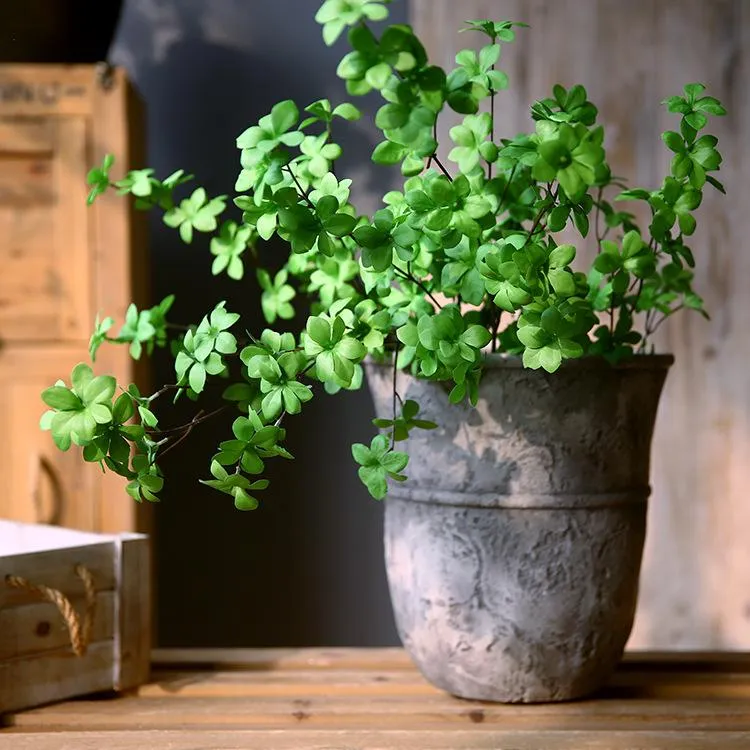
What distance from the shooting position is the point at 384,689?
1058 millimetres

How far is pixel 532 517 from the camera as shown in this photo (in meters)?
0.92

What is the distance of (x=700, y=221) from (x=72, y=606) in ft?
4.59

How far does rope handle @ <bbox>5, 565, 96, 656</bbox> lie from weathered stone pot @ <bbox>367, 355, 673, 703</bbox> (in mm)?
371

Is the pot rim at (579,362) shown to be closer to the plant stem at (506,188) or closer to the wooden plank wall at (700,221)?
the plant stem at (506,188)

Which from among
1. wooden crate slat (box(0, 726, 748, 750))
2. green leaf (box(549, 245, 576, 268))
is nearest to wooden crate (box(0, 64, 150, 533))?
wooden crate slat (box(0, 726, 748, 750))

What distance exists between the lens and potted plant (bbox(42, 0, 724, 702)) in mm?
778

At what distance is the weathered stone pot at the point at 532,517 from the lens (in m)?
0.91

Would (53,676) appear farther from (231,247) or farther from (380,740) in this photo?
(231,247)

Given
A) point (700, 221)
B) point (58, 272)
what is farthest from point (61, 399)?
point (700, 221)

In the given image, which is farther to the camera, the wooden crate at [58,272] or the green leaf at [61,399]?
the wooden crate at [58,272]

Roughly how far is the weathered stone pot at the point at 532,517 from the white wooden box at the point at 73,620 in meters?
0.35

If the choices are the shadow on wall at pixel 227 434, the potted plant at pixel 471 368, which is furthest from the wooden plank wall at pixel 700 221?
the potted plant at pixel 471 368

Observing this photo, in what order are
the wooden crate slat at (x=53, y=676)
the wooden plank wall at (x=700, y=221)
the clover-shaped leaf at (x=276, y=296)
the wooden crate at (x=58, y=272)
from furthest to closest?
the wooden plank wall at (x=700, y=221) → the wooden crate at (x=58, y=272) → the clover-shaped leaf at (x=276, y=296) → the wooden crate slat at (x=53, y=676)

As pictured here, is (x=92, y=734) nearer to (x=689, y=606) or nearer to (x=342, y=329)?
(x=342, y=329)
